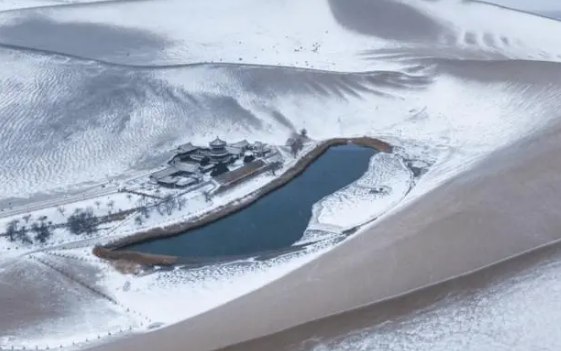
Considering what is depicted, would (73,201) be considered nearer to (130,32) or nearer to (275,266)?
(275,266)

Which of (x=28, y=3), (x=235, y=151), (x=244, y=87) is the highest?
(x=28, y=3)

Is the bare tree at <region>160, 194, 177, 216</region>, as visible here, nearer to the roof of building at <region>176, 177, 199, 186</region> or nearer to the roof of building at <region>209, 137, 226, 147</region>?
the roof of building at <region>176, 177, 199, 186</region>

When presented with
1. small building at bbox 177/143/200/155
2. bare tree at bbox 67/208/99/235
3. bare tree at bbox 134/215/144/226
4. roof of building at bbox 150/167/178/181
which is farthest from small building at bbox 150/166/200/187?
bare tree at bbox 67/208/99/235

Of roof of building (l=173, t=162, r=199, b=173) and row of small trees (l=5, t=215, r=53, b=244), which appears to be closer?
row of small trees (l=5, t=215, r=53, b=244)

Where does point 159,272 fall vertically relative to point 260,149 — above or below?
above

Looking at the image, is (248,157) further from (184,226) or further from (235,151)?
(184,226)

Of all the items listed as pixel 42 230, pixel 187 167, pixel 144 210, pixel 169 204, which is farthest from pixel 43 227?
pixel 187 167
